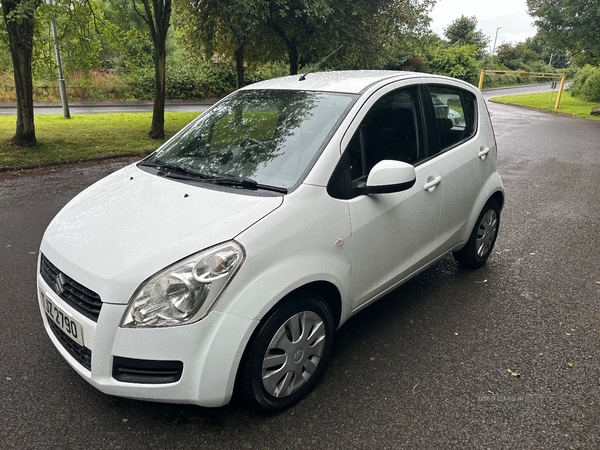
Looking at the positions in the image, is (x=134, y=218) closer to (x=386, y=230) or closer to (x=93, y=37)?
(x=386, y=230)

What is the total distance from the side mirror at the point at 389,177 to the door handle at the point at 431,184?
1.90ft

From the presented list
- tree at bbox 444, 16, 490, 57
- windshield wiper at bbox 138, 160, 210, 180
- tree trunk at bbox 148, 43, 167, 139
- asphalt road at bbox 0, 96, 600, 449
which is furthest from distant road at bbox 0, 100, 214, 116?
tree at bbox 444, 16, 490, 57

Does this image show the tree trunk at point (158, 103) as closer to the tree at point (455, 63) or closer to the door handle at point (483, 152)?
the door handle at point (483, 152)

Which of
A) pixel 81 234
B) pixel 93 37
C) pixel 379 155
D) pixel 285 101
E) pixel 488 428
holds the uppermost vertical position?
pixel 93 37

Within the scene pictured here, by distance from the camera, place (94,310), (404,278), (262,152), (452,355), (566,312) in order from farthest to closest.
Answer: (566,312)
(404,278)
(452,355)
(262,152)
(94,310)

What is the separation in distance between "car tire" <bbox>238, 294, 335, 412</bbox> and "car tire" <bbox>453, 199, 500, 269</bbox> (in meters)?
2.08

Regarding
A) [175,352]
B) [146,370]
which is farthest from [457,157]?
[146,370]

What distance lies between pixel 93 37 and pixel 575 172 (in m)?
11.2

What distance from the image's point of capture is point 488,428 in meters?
2.49

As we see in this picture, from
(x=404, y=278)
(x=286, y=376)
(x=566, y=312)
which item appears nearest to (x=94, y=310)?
(x=286, y=376)

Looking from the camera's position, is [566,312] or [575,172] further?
[575,172]

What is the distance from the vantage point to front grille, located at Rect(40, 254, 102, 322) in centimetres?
218

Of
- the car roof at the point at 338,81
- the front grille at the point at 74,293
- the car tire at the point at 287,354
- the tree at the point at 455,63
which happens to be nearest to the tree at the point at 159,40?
the car roof at the point at 338,81

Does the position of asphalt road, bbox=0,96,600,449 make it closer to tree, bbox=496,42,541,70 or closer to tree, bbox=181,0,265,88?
tree, bbox=181,0,265,88
